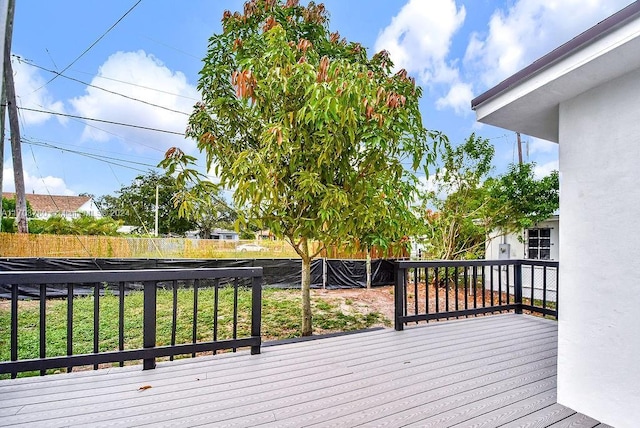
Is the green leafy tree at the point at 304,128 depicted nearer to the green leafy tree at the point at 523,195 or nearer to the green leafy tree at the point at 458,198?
the green leafy tree at the point at 458,198

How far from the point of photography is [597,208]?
196 cm

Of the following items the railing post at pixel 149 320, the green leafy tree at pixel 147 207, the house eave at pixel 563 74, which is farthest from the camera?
the green leafy tree at pixel 147 207

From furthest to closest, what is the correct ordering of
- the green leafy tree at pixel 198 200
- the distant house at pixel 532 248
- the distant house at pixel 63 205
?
the distant house at pixel 63 205 → the distant house at pixel 532 248 → the green leafy tree at pixel 198 200

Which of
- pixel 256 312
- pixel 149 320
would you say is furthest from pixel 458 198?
pixel 149 320

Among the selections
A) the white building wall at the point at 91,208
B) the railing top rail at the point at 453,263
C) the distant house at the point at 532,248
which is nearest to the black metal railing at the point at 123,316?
the railing top rail at the point at 453,263

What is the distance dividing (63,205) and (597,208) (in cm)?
3502

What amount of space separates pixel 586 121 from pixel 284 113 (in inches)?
103

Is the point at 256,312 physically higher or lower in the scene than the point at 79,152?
lower

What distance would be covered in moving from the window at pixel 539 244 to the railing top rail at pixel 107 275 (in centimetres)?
840

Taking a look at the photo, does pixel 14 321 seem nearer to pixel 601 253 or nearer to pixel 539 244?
pixel 601 253

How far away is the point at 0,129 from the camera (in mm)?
1501

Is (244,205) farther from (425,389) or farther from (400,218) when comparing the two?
(425,389)

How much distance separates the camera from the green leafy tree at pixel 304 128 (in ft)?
10.0

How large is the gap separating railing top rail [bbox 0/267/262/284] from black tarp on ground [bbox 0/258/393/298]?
5853 mm
